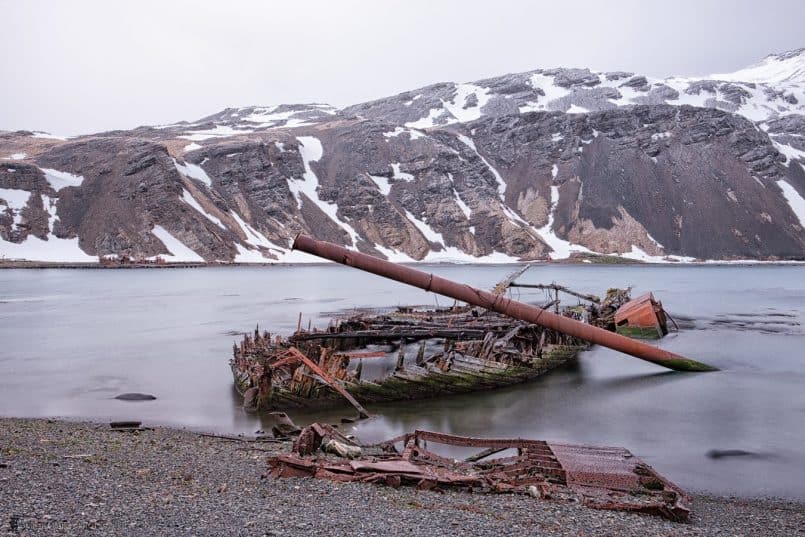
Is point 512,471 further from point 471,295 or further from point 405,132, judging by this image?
point 405,132

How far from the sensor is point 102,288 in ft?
218

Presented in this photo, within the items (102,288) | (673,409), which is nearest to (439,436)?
(673,409)

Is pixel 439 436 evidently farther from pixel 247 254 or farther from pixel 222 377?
pixel 247 254

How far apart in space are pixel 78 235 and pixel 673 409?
105 meters

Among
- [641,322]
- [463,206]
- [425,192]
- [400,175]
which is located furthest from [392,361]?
[400,175]

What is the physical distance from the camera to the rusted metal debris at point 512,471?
9250 mm

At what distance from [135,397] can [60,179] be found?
344ft

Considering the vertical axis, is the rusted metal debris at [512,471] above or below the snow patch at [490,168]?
below

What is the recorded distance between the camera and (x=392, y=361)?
1082 inches

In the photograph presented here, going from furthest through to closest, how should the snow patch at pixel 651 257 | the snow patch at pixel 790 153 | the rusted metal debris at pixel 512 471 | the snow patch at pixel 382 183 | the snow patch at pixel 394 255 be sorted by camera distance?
1. the snow patch at pixel 790 153
2. the snow patch at pixel 382 183
3. the snow patch at pixel 651 257
4. the snow patch at pixel 394 255
5. the rusted metal debris at pixel 512 471

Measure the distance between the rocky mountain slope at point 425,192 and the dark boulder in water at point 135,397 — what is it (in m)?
88.7

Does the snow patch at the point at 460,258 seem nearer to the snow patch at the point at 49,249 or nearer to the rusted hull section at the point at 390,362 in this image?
the snow patch at the point at 49,249

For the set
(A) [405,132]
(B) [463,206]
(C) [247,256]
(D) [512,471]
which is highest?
(A) [405,132]

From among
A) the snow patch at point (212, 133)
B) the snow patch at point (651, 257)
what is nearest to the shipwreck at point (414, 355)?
the snow patch at point (651, 257)
